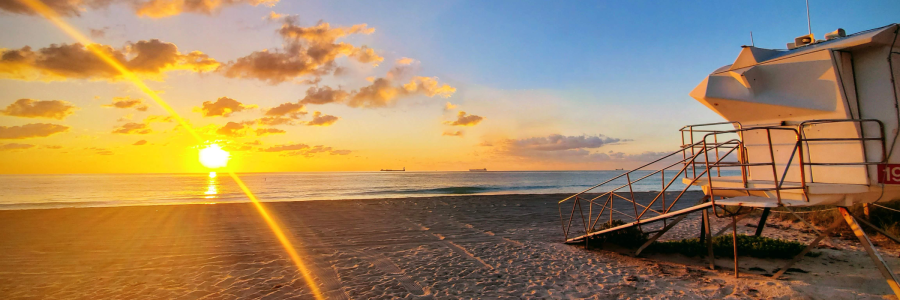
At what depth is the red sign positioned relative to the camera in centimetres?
563

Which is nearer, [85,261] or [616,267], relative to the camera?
[616,267]

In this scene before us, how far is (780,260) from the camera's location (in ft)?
27.0

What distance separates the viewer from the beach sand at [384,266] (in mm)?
6707

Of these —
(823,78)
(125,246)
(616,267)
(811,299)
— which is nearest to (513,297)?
(616,267)

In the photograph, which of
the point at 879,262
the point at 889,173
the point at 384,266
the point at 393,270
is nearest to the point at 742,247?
the point at 879,262

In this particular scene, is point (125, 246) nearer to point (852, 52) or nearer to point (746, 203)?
point (746, 203)

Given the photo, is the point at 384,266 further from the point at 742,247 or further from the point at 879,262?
the point at 879,262

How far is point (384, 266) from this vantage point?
8.65 meters

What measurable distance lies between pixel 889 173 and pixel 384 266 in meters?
8.39

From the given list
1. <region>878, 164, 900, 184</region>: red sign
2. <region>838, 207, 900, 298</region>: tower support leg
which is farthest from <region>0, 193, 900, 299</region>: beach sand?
<region>878, 164, 900, 184</region>: red sign

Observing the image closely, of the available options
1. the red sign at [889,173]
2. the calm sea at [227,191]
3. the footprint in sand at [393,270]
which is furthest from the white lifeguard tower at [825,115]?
the calm sea at [227,191]

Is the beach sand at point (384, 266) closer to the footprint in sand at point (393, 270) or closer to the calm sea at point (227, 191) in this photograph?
the footprint in sand at point (393, 270)

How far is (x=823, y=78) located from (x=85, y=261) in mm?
14795

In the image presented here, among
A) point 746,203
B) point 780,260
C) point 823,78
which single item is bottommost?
point 780,260
